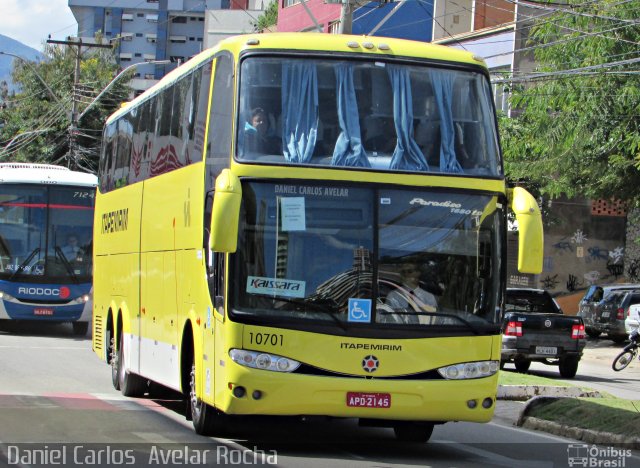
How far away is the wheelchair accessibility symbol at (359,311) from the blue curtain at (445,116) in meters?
1.49

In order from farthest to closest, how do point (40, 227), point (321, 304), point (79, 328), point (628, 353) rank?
A: point (79, 328) < point (628, 353) < point (40, 227) < point (321, 304)

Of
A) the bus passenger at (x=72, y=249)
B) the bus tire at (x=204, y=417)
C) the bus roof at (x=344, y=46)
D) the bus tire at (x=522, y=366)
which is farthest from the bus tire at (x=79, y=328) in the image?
the bus roof at (x=344, y=46)

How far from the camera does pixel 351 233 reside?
416 inches

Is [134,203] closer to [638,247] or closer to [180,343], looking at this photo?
[180,343]

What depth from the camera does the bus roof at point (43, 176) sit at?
992 inches

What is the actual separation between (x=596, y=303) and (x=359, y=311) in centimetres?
2634

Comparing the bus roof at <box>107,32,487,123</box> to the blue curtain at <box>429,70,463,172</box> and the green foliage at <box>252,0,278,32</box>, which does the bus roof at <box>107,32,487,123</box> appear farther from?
the green foliage at <box>252,0,278,32</box>

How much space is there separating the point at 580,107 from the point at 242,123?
63.5 feet

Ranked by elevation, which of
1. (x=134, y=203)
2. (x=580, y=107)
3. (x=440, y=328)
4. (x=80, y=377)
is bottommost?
(x=80, y=377)

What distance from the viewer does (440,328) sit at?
10.7 m

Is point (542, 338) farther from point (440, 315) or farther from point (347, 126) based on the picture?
point (347, 126)

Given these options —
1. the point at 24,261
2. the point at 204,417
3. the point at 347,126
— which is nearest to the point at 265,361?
the point at 204,417

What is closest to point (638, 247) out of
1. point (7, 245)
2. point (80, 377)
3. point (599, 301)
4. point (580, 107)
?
point (599, 301)

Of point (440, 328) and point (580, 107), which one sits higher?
point (580, 107)
